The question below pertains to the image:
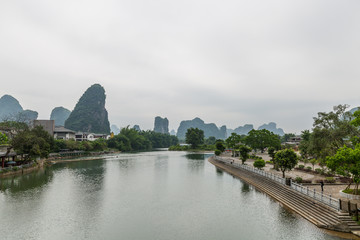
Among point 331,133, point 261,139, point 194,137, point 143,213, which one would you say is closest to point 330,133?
point 331,133

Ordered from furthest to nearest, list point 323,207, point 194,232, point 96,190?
point 96,190 < point 323,207 < point 194,232

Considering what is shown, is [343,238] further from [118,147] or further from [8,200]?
[118,147]

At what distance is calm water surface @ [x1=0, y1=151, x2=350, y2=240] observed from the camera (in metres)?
17.8

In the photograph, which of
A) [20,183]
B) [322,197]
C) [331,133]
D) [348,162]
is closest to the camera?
[348,162]

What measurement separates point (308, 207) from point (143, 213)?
16.5m

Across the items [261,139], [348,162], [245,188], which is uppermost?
[261,139]

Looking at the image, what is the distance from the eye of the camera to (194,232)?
18266 millimetres

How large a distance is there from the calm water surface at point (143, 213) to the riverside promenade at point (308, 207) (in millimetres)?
937

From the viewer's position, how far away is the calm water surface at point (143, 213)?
17.8m

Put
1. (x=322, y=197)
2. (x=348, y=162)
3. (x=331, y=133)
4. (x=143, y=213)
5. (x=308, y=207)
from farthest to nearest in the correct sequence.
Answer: (x=331, y=133)
(x=143, y=213)
(x=308, y=207)
(x=322, y=197)
(x=348, y=162)

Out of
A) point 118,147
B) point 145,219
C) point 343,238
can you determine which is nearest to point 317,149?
point 343,238

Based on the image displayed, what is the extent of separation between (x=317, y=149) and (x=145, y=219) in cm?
2832

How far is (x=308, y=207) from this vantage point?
2181 centimetres

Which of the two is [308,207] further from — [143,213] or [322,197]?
[143,213]
